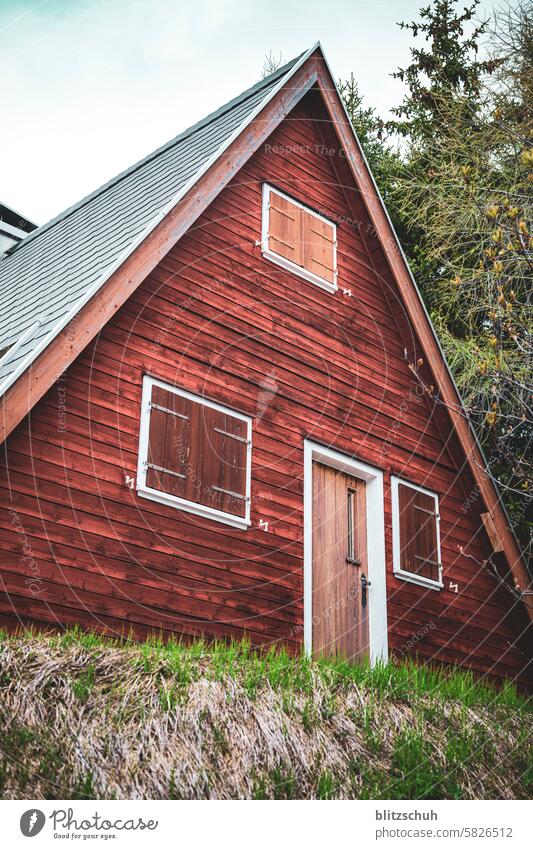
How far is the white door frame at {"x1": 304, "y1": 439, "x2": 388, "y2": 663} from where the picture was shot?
8.88 m

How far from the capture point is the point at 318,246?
1030cm

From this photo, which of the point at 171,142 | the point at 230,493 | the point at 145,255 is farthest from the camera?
the point at 171,142

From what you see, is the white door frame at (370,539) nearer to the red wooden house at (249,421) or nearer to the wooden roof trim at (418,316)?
the red wooden house at (249,421)

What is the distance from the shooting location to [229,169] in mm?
8883

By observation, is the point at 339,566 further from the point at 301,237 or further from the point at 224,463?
the point at 301,237

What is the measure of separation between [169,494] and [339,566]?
2.32 m

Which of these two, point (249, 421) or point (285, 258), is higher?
point (285, 258)

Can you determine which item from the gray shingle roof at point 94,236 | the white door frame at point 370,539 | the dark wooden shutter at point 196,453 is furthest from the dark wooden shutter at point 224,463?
the gray shingle roof at point 94,236

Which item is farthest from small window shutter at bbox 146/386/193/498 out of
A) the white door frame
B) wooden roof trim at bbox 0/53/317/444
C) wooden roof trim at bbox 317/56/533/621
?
wooden roof trim at bbox 317/56/533/621

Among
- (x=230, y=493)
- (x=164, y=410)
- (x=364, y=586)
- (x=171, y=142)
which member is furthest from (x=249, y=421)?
(x=171, y=142)

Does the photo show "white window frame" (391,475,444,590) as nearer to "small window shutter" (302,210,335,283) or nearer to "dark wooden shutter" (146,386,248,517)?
"dark wooden shutter" (146,386,248,517)

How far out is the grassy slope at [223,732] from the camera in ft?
16.9

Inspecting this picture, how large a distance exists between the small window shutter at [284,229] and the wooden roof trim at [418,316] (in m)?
1.01
